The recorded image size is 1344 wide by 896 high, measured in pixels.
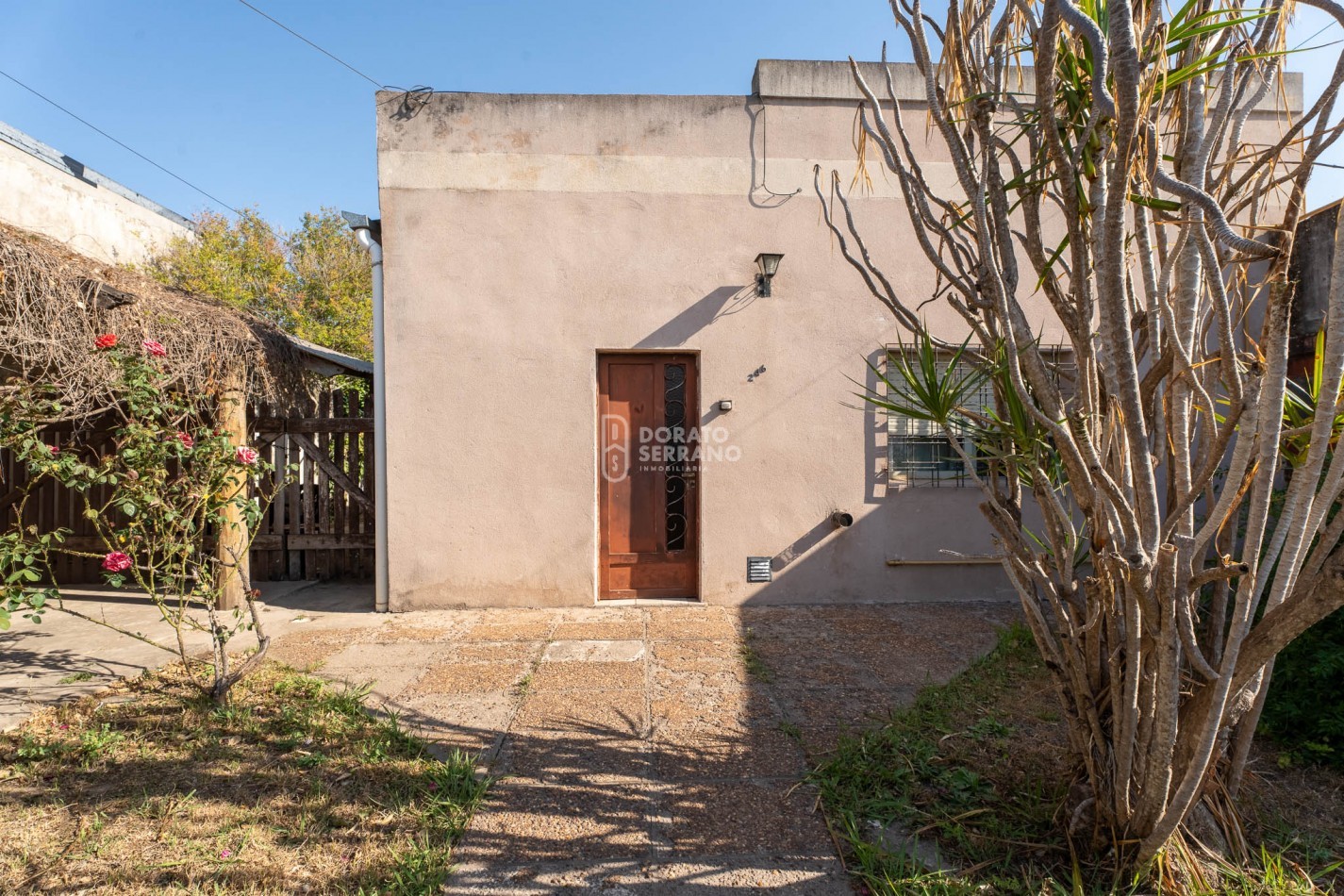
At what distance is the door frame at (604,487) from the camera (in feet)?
17.7

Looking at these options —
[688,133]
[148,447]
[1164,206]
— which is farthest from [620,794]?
[688,133]

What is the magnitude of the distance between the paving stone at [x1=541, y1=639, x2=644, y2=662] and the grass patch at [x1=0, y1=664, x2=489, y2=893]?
122 centimetres

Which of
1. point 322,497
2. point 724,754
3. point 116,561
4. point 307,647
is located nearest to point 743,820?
point 724,754

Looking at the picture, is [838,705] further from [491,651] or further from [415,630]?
[415,630]

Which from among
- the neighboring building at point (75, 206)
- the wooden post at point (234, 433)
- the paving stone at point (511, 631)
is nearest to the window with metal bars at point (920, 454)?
the paving stone at point (511, 631)

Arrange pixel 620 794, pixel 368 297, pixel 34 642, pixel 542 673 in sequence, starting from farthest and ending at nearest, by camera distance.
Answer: pixel 368 297, pixel 34 642, pixel 542 673, pixel 620 794

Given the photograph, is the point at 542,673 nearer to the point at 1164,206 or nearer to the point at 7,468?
the point at 1164,206

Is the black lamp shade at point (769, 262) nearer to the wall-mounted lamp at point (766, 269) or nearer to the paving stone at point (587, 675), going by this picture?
the wall-mounted lamp at point (766, 269)

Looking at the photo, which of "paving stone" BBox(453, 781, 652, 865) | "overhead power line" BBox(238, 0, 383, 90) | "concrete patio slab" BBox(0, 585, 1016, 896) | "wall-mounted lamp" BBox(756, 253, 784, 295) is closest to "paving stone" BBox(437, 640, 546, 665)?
"concrete patio slab" BBox(0, 585, 1016, 896)

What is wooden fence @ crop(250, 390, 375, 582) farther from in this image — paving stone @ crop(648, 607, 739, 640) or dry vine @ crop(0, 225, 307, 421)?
paving stone @ crop(648, 607, 739, 640)

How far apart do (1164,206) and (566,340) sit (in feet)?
14.0

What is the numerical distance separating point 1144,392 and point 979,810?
1.52 meters

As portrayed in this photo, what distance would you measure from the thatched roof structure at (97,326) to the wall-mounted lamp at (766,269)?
13.4ft

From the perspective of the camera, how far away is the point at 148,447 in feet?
10.7
